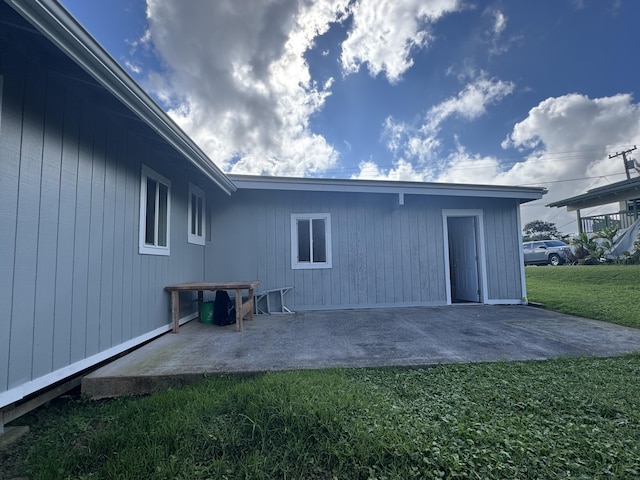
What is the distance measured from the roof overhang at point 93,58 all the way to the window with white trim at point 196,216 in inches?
77.9

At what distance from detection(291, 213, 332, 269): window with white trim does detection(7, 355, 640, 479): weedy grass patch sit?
345 centimetres

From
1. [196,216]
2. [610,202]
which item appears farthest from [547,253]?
[196,216]

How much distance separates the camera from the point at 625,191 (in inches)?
424

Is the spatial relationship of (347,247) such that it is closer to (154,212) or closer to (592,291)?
(154,212)

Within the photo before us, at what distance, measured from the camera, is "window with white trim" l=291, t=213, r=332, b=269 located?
18.9 feet

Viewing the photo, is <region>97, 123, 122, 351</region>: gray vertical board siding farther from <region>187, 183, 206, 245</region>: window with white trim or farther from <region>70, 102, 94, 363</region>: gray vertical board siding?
<region>187, 183, 206, 245</region>: window with white trim

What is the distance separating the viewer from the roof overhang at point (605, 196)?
34.1ft

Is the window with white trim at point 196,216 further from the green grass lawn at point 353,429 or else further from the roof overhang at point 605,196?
the roof overhang at point 605,196

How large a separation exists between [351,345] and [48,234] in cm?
309

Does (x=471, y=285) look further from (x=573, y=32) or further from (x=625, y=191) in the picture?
(x=625, y=191)

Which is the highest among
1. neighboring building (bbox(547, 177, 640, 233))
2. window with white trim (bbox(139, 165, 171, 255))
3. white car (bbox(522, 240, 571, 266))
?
neighboring building (bbox(547, 177, 640, 233))

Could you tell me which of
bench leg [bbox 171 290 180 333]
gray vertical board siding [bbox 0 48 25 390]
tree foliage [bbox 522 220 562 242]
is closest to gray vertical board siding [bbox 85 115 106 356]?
gray vertical board siding [bbox 0 48 25 390]

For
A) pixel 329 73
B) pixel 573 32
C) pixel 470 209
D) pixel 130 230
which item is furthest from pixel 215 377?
pixel 573 32

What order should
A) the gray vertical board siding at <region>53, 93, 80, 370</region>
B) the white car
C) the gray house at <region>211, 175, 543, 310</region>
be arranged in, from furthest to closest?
the white car, the gray house at <region>211, 175, 543, 310</region>, the gray vertical board siding at <region>53, 93, 80, 370</region>
